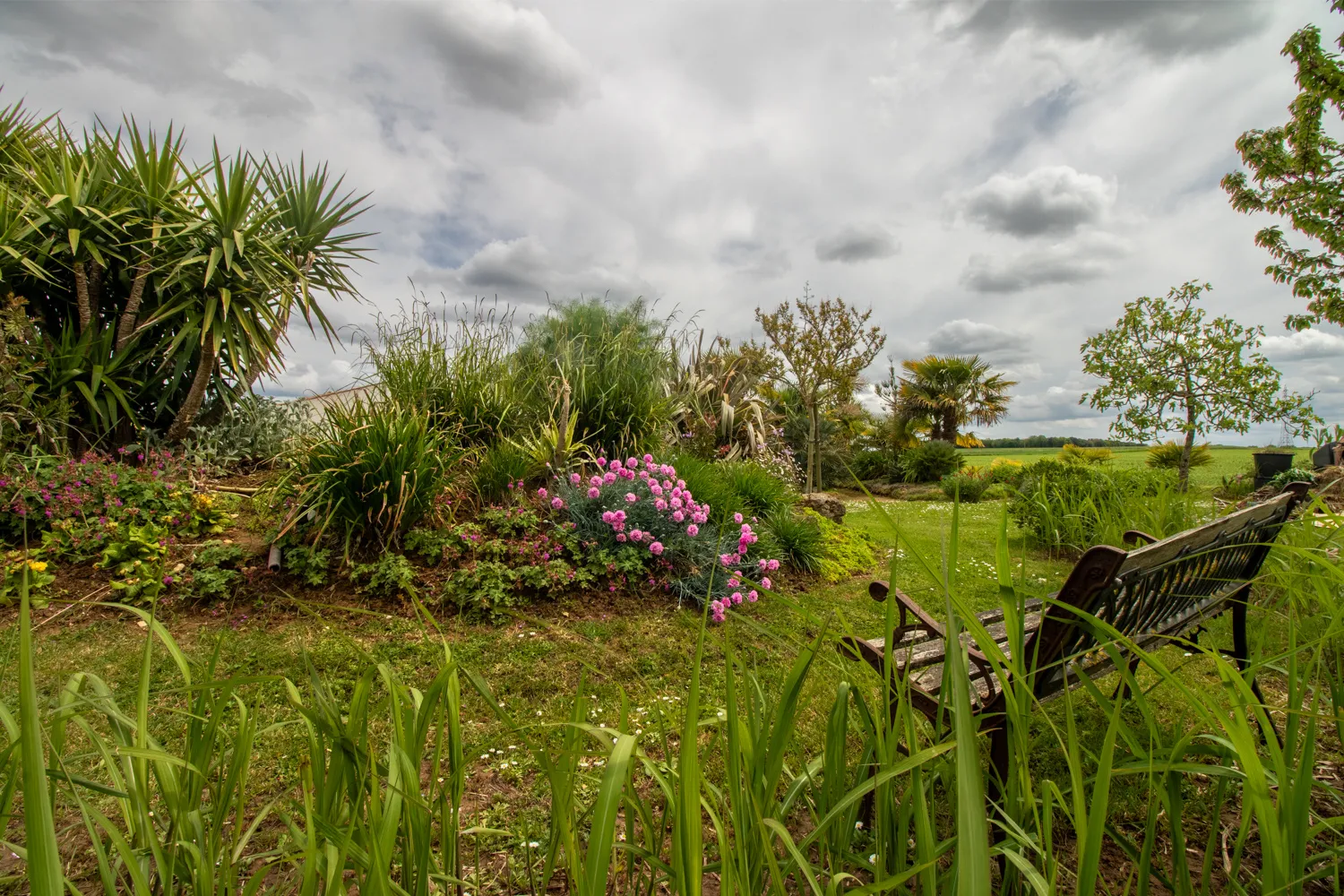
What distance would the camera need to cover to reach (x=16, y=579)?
3.66 metres

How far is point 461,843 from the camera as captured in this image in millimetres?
1651

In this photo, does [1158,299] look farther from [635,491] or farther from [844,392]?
[635,491]

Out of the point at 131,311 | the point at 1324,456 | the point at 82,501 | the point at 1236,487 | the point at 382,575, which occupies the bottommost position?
the point at 382,575

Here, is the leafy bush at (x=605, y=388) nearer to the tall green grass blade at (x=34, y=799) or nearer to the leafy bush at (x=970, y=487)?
the tall green grass blade at (x=34, y=799)

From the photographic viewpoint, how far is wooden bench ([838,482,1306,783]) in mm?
1370

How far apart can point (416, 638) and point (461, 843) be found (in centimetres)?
195

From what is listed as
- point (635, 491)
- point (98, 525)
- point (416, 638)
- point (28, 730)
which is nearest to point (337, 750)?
point (28, 730)

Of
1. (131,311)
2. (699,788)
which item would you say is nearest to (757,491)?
(699,788)

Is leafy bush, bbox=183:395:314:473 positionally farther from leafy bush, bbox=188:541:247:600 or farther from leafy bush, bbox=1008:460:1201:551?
leafy bush, bbox=1008:460:1201:551

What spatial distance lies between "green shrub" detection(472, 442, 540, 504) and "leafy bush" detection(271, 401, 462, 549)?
2.18 ft

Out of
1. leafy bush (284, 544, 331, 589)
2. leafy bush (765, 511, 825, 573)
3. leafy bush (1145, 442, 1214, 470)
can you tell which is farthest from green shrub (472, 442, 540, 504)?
leafy bush (1145, 442, 1214, 470)

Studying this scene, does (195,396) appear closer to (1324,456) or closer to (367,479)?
(367,479)

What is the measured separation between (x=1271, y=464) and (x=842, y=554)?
37.6 feet

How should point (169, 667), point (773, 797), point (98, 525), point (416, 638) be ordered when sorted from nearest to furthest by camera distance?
point (773, 797), point (169, 667), point (416, 638), point (98, 525)
